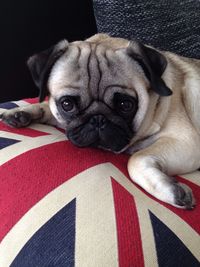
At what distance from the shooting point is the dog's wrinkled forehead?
1.28 metres

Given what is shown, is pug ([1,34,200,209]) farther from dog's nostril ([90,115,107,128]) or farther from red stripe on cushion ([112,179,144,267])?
red stripe on cushion ([112,179,144,267])

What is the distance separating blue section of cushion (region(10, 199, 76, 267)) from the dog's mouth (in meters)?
0.33

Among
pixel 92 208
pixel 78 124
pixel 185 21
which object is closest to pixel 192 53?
pixel 185 21

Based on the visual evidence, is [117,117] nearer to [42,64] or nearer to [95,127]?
[95,127]

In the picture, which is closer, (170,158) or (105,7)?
(170,158)

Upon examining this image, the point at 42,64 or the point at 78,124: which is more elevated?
the point at 42,64

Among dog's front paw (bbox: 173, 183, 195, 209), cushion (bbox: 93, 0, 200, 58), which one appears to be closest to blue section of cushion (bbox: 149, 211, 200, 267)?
dog's front paw (bbox: 173, 183, 195, 209)

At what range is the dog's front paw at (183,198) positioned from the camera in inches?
43.1

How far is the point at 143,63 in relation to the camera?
4.30 feet

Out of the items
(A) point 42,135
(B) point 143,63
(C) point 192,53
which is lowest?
(C) point 192,53

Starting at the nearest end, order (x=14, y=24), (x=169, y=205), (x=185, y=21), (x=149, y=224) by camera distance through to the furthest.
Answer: (x=149, y=224) < (x=169, y=205) < (x=14, y=24) < (x=185, y=21)

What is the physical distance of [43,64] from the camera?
1.31 m

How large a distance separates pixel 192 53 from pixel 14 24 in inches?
30.0

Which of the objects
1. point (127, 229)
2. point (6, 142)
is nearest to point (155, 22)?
point (6, 142)
